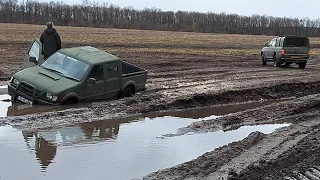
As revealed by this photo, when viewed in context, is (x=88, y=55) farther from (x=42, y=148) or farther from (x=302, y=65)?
(x=302, y=65)

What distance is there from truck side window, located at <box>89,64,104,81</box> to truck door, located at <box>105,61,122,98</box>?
0.23 m

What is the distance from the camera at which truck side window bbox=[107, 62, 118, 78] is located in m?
14.0

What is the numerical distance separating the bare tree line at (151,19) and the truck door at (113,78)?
9009 centimetres

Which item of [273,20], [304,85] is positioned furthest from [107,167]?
[273,20]

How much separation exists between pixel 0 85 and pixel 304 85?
36.5 ft

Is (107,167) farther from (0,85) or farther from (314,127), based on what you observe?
(0,85)

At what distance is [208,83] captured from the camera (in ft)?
61.8

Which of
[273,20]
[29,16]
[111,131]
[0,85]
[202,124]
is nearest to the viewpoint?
[111,131]

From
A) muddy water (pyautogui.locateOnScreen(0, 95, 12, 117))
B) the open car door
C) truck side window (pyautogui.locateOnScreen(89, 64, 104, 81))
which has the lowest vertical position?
muddy water (pyautogui.locateOnScreen(0, 95, 12, 117))

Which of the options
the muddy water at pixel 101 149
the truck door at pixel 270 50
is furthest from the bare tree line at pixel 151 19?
the muddy water at pixel 101 149

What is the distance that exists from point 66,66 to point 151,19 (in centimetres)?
11160

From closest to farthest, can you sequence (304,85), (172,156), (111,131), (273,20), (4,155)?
(4,155), (172,156), (111,131), (304,85), (273,20)

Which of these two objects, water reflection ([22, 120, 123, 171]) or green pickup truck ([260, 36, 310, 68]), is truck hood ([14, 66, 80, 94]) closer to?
water reflection ([22, 120, 123, 171])

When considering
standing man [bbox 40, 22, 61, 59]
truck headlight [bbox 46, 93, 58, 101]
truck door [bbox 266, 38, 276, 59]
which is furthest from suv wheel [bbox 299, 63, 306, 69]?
truck headlight [bbox 46, 93, 58, 101]
